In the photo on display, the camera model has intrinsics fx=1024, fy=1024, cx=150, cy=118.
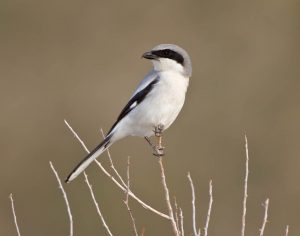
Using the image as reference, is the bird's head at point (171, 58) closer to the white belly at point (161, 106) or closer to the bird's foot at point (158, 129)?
the white belly at point (161, 106)

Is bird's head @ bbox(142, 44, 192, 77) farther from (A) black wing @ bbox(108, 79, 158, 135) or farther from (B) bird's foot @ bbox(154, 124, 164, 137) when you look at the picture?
(B) bird's foot @ bbox(154, 124, 164, 137)

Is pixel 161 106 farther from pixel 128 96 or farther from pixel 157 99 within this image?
pixel 128 96

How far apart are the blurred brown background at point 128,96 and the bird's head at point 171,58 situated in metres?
4.95

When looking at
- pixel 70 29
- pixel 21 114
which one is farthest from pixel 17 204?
pixel 70 29

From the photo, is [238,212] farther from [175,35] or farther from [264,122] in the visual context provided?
[175,35]

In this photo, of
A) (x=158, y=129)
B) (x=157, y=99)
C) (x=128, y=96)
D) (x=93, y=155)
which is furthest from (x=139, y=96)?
(x=128, y=96)

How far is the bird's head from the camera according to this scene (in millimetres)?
6680

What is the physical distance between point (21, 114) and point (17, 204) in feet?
6.83

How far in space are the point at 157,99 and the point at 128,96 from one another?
728 cm

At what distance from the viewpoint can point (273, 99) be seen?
14547 mm

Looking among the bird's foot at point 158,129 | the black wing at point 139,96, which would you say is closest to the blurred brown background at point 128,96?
the black wing at point 139,96

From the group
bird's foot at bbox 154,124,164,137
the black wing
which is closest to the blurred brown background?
the black wing

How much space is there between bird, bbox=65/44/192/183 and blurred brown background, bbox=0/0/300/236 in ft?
16.0

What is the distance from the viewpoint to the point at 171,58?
22.0 feet
